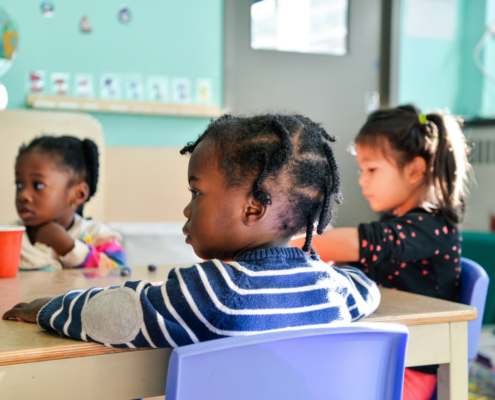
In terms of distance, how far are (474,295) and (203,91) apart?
8.06 feet

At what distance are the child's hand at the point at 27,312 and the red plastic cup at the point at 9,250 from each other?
37 cm

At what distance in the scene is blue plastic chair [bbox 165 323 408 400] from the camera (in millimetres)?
487

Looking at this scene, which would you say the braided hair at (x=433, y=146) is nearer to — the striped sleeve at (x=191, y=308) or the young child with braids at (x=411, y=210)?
the young child with braids at (x=411, y=210)

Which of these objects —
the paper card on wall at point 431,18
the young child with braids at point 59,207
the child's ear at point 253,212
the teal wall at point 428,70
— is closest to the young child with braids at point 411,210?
the child's ear at point 253,212

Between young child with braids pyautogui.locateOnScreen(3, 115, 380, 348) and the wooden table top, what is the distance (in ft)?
0.06

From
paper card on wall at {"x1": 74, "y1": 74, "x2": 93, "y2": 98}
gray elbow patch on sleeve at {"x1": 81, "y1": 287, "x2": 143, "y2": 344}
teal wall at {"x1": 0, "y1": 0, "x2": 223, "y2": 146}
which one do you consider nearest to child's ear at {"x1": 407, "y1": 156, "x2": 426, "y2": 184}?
gray elbow patch on sleeve at {"x1": 81, "y1": 287, "x2": 143, "y2": 344}

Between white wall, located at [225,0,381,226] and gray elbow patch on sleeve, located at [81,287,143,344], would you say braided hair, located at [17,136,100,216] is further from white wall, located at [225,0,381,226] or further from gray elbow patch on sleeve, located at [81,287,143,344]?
white wall, located at [225,0,381,226]

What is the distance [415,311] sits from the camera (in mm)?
781

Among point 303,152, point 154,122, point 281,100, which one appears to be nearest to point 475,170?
point 281,100

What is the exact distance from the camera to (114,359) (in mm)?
624

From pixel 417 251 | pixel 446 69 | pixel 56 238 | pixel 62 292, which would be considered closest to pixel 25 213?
pixel 56 238

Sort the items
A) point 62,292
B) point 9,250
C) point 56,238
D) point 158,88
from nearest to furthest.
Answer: point 62,292
point 9,250
point 56,238
point 158,88

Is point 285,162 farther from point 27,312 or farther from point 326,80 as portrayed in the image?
point 326,80

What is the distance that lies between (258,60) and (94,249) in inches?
96.7
